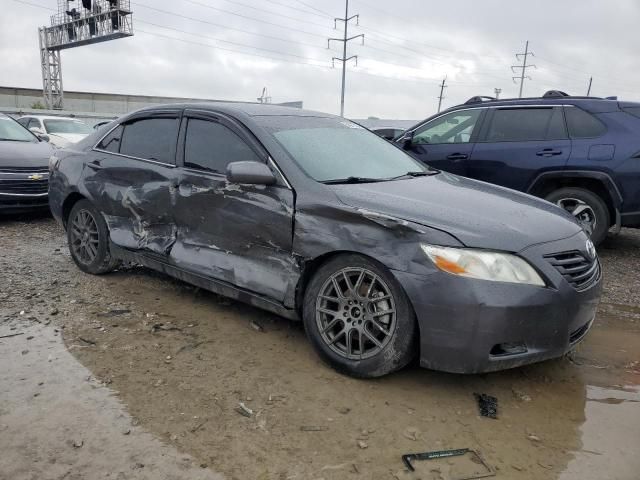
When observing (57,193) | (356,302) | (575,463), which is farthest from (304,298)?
(57,193)

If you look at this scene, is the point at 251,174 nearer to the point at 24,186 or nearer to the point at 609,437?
the point at 609,437

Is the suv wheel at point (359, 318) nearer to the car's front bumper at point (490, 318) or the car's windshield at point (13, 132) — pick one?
the car's front bumper at point (490, 318)

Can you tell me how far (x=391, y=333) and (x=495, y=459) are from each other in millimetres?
811

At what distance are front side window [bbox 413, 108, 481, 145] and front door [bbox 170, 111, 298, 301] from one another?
3643mm

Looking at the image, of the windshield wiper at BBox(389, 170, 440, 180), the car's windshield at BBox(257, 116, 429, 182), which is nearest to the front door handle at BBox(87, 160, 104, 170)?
the car's windshield at BBox(257, 116, 429, 182)

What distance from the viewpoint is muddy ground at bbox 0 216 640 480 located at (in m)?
2.43

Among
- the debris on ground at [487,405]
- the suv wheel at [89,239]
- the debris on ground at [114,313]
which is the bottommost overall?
the debris on ground at [487,405]

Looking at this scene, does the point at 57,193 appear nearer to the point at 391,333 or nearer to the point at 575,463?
the point at 391,333

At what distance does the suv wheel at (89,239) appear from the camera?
4.85 meters

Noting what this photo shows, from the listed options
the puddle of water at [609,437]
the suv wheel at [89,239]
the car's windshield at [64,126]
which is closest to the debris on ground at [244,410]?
Result: the puddle of water at [609,437]

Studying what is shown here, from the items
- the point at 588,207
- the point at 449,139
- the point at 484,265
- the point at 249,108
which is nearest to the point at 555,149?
the point at 588,207

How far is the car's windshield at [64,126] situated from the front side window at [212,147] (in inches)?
434

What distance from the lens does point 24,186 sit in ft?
24.3

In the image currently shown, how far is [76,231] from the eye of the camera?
Result: 5113 mm
